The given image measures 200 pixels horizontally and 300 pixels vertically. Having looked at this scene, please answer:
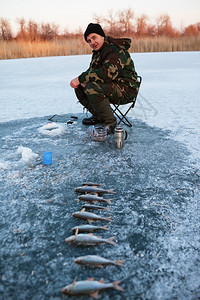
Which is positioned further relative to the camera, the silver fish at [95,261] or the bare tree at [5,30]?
the bare tree at [5,30]

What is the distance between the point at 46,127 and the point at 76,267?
8.90ft

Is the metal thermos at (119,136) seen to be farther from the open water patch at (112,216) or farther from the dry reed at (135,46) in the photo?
the dry reed at (135,46)

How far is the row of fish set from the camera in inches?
49.7

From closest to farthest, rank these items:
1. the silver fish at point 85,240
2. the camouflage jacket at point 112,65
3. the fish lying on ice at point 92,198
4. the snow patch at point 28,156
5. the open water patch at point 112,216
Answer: the open water patch at point 112,216 → the silver fish at point 85,240 → the fish lying on ice at point 92,198 → the snow patch at point 28,156 → the camouflage jacket at point 112,65

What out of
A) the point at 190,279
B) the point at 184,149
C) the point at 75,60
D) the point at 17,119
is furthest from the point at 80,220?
the point at 75,60

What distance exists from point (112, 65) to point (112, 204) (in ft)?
6.17

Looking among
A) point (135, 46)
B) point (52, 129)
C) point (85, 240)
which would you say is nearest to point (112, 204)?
point (85, 240)

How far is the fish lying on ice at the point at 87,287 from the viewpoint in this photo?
125cm

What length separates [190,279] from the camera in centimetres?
135

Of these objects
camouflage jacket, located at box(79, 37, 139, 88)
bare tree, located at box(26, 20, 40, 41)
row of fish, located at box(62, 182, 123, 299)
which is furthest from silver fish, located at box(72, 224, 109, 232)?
bare tree, located at box(26, 20, 40, 41)

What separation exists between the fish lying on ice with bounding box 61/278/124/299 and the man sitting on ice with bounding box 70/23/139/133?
2406 mm

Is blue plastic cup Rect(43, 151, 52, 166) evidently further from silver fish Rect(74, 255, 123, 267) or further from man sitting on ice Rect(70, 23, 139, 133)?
silver fish Rect(74, 255, 123, 267)

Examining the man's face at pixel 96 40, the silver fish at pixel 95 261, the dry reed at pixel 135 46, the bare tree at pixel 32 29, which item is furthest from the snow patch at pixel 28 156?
the bare tree at pixel 32 29

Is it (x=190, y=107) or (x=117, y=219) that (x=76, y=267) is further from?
(x=190, y=107)
